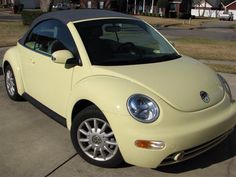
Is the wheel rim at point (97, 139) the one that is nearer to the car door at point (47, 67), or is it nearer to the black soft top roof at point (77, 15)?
the car door at point (47, 67)

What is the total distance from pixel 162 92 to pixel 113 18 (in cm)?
156

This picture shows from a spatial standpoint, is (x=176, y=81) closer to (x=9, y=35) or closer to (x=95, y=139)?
(x=95, y=139)

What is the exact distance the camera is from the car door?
4398 millimetres

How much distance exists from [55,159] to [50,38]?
1.63m

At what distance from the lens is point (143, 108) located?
3539 mm

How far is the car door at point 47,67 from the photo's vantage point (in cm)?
440

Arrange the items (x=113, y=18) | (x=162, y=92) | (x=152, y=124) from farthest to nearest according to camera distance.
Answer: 1. (x=113, y=18)
2. (x=162, y=92)
3. (x=152, y=124)

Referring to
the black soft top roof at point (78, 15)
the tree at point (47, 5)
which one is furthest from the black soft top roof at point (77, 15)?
the tree at point (47, 5)

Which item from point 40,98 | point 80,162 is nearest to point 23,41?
point 40,98

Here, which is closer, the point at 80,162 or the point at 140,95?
the point at 140,95

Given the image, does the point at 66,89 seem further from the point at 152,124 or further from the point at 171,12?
the point at 171,12

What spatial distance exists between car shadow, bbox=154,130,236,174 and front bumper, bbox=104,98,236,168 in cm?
34

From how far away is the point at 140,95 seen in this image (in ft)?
11.8

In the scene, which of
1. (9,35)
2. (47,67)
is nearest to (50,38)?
(47,67)
